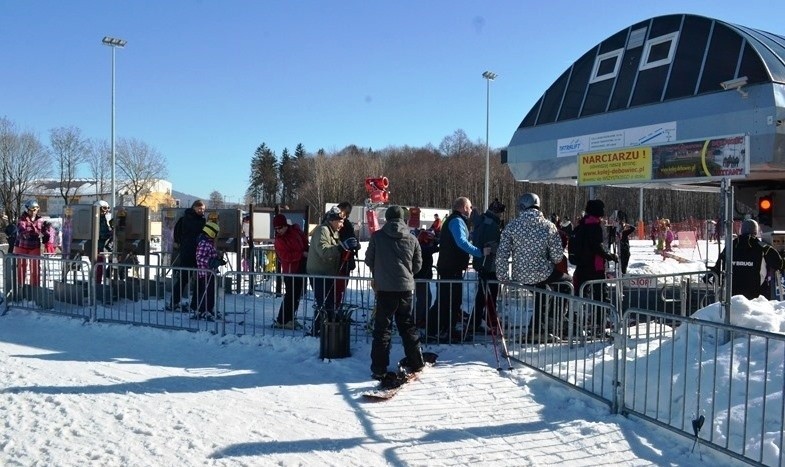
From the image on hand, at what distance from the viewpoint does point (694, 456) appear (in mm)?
4582

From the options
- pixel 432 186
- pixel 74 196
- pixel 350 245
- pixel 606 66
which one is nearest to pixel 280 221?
pixel 350 245

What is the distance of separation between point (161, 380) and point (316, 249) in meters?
2.57

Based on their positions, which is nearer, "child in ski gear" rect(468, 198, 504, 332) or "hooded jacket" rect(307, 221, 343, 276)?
Result: "child in ski gear" rect(468, 198, 504, 332)

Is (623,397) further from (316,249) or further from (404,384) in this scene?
(316,249)

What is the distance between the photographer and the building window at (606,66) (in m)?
12.0

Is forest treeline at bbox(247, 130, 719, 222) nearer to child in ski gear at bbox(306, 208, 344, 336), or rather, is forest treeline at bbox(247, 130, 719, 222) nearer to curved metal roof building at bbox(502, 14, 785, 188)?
curved metal roof building at bbox(502, 14, 785, 188)

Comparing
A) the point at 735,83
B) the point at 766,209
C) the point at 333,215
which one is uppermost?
the point at 735,83

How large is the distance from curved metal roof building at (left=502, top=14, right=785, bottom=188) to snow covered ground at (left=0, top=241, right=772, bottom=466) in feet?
10.6

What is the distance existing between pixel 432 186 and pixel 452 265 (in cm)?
8133

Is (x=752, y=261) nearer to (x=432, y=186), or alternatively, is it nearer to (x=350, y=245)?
(x=350, y=245)

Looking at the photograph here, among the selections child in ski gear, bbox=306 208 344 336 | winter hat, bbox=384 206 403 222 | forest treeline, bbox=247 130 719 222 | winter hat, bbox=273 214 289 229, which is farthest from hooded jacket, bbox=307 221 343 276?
forest treeline, bbox=247 130 719 222

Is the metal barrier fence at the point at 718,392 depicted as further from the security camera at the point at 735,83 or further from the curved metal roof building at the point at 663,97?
the security camera at the point at 735,83

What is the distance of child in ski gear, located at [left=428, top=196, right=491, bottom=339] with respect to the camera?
735 centimetres

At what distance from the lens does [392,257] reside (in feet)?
20.1
